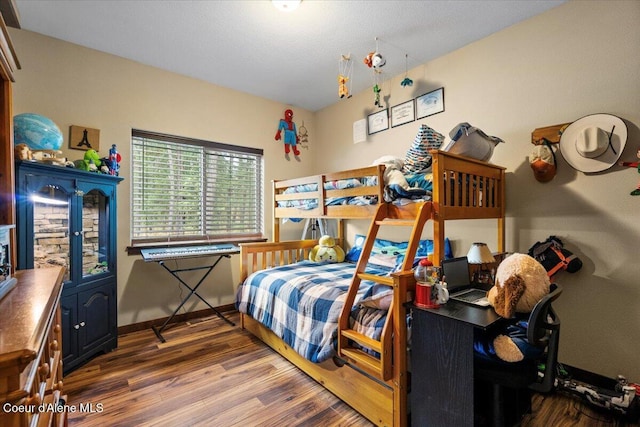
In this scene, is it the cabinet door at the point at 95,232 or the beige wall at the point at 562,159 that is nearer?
the beige wall at the point at 562,159

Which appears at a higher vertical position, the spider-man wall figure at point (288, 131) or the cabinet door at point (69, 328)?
the spider-man wall figure at point (288, 131)

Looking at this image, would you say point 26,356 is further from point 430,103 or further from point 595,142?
point 430,103

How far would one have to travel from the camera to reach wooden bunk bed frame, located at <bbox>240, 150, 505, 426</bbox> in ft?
4.84

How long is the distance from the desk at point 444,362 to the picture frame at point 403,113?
82.2 inches

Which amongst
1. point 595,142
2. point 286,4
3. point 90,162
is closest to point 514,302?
point 595,142

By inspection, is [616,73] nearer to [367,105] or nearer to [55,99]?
[367,105]

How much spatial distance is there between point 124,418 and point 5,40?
1.90 m

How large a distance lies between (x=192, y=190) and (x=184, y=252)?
81cm

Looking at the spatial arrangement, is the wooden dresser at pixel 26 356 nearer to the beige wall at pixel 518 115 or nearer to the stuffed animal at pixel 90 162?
the stuffed animal at pixel 90 162

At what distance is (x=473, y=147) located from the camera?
6.23 feet

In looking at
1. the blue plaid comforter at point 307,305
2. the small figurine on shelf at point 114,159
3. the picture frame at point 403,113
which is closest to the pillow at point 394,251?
the blue plaid comforter at point 307,305

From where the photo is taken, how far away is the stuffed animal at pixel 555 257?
193 cm

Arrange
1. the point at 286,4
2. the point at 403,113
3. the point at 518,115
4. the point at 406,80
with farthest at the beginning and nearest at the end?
the point at 403,113
the point at 406,80
the point at 518,115
the point at 286,4

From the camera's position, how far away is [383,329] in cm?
148
